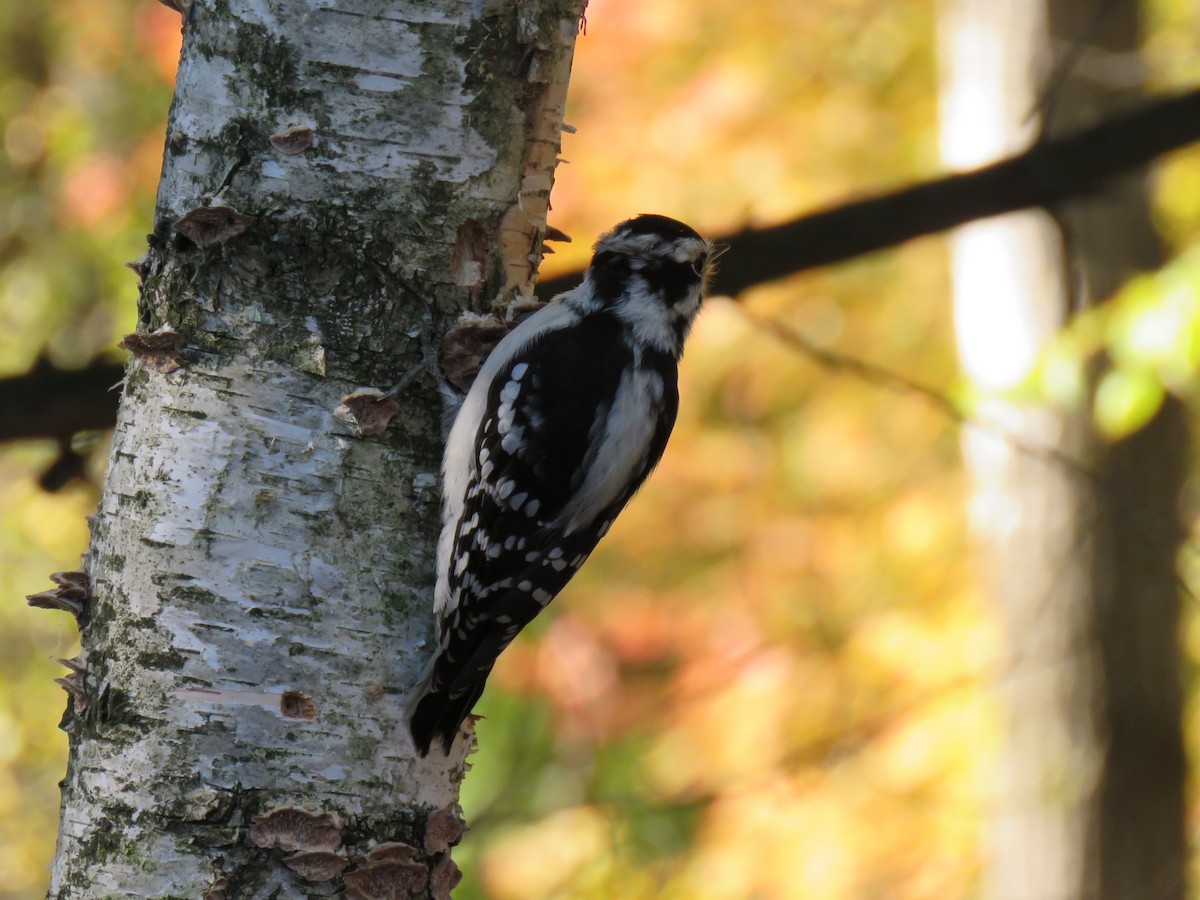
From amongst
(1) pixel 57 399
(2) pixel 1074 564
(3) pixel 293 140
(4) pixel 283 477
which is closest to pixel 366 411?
(4) pixel 283 477

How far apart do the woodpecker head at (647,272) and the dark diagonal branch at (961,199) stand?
295 millimetres

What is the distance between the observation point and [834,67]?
834cm

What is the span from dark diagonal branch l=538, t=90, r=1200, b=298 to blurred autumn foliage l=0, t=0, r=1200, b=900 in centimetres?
343

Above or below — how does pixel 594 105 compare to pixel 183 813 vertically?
above

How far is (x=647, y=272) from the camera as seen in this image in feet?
9.90

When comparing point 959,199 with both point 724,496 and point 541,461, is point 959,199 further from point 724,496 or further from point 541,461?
point 724,496

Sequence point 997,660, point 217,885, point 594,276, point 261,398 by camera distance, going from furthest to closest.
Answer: point 997,660
point 594,276
point 261,398
point 217,885

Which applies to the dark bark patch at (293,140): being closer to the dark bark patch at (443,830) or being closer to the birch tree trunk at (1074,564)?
the dark bark patch at (443,830)

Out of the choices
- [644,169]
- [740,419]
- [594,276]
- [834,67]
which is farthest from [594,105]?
[594,276]

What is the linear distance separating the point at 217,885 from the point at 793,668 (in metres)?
6.31

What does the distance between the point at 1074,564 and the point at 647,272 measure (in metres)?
3.92

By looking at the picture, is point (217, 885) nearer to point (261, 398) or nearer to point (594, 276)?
point (261, 398)

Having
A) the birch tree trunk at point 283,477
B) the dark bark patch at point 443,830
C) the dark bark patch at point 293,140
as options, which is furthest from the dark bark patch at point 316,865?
A: the dark bark patch at point 293,140

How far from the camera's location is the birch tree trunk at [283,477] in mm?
1924
